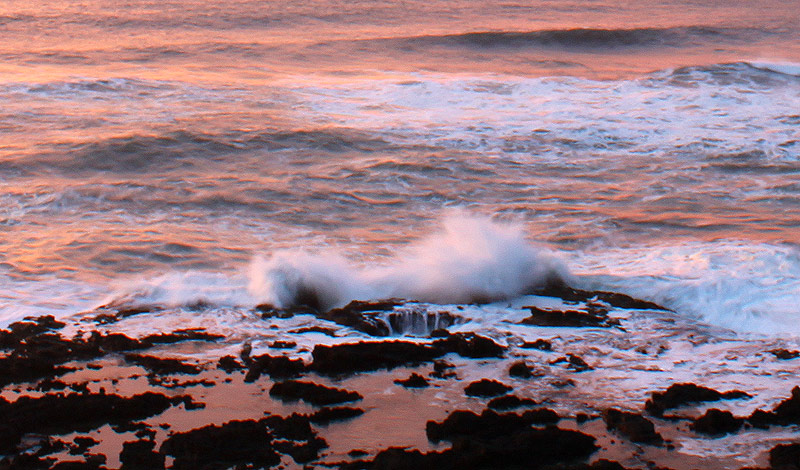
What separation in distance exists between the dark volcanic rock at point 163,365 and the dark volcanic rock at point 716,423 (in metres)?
3.13

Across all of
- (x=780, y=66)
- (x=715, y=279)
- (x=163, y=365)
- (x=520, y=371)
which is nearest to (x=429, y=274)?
(x=520, y=371)

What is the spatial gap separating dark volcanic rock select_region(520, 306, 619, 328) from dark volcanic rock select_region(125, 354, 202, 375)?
2.55 metres

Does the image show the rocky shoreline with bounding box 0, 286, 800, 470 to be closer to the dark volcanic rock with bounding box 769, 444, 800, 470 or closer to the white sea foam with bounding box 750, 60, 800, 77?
the dark volcanic rock with bounding box 769, 444, 800, 470

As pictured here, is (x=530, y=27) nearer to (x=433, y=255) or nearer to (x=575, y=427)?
(x=433, y=255)

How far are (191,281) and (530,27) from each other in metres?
20.7

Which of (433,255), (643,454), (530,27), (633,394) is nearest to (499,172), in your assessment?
(433,255)

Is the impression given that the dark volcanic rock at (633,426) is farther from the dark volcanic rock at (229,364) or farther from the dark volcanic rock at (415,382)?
the dark volcanic rock at (229,364)

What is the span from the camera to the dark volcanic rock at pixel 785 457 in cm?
465

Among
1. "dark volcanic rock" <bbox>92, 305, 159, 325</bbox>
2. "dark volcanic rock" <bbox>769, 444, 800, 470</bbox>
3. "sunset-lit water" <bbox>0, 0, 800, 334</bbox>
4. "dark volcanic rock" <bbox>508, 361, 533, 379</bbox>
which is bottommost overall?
"dark volcanic rock" <bbox>769, 444, 800, 470</bbox>

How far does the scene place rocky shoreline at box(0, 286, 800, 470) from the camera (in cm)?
484

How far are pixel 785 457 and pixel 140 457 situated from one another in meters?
3.30

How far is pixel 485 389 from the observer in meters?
5.70

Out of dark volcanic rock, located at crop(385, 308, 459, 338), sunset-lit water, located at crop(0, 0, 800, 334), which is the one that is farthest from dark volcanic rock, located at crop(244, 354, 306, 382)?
sunset-lit water, located at crop(0, 0, 800, 334)

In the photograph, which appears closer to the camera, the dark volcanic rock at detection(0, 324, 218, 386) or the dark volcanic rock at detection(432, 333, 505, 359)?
the dark volcanic rock at detection(0, 324, 218, 386)
